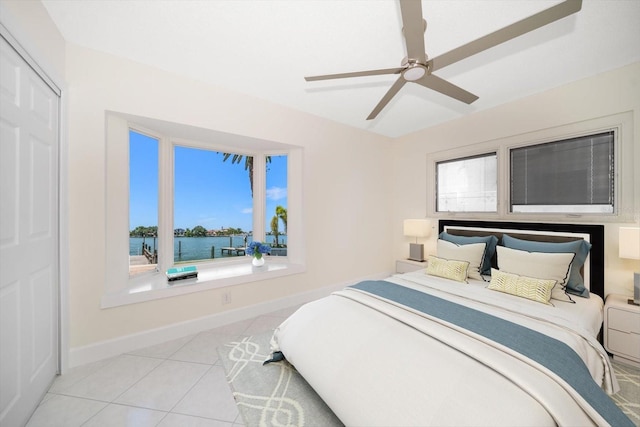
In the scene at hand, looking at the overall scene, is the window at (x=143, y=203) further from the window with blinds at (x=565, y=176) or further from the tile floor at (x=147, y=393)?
the window with blinds at (x=565, y=176)

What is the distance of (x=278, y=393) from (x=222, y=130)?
2470 millimetres

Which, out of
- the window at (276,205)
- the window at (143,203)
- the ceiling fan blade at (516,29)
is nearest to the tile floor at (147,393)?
the window at (143,203)

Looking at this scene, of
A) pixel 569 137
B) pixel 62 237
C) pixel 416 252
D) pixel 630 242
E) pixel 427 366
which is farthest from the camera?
pixel 416 252

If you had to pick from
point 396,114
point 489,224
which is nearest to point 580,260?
point 489,224

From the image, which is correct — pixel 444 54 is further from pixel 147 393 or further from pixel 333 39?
pixel 147 393

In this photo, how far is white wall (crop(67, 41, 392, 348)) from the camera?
1961 mm

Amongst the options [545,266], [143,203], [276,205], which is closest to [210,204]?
[143,203]

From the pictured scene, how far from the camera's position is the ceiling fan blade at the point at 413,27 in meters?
1.11

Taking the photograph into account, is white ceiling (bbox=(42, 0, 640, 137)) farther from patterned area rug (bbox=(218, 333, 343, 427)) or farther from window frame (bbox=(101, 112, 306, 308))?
patterned area rug (bbox=(218, 333, 343, 427))

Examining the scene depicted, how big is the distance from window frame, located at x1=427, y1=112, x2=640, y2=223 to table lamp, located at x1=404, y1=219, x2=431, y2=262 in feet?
1.11

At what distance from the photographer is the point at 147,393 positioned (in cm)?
166

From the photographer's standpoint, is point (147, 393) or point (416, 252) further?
point (416, 252)

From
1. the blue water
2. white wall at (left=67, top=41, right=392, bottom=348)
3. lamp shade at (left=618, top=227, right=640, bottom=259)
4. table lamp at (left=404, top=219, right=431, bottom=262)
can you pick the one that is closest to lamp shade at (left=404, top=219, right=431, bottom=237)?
table lamp at (left=404, top=219, right=431, bottom=262)

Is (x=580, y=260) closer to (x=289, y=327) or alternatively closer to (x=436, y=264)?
(x=436, y=264)
